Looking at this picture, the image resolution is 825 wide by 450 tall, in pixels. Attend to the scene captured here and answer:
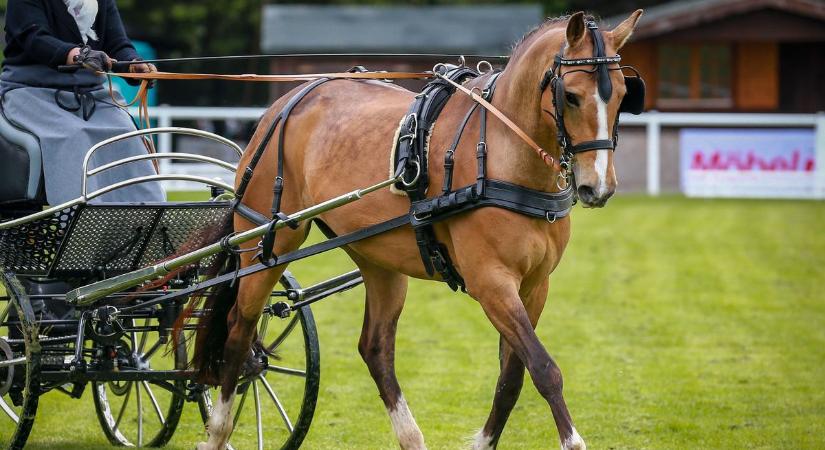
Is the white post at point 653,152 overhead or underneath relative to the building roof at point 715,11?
underneath

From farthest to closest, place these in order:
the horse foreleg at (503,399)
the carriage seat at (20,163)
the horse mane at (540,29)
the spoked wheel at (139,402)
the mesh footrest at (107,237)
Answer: the spoked wheel at (139,402), the carriage seat at (20,163), the mesh footrest at (107,237), the horse foreleg at (503,399), the horse mane at (540,29)

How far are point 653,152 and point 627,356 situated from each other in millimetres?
12531

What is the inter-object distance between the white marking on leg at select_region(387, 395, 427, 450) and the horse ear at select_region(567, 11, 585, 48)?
1.94 metres

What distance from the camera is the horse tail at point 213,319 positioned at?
600 cm

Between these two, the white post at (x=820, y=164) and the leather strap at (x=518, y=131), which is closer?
the leather strap at (x=518, y=131)

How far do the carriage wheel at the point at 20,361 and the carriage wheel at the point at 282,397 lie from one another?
3.15 feet

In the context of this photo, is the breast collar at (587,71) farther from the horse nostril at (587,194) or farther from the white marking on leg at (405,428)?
the white marking on leg at (405,428)

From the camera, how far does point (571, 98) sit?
457cm

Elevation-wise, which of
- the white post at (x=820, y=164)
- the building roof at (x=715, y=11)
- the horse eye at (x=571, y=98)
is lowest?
the white post at (x=820, y=164)

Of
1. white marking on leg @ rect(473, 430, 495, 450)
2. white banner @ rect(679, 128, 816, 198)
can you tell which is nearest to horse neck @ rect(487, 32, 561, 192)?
white marking on leg @ rect(473, 430, 495, 450)

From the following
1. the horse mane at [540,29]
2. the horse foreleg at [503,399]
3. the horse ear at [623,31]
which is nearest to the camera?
the horse ear at [623,31]

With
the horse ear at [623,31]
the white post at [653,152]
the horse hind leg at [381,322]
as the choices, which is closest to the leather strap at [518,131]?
the horse ear at [623,31]

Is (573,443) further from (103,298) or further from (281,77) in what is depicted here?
(103,298)

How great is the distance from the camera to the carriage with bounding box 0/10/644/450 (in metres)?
4.73
